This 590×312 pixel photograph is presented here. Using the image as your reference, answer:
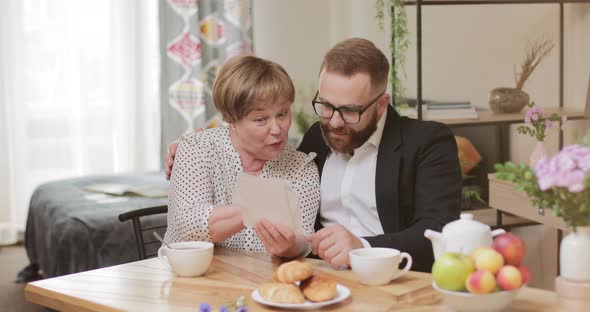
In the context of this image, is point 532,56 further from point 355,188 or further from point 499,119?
point 355,188

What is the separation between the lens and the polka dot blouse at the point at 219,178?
219 centimetres

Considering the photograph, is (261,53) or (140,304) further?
(261,53)

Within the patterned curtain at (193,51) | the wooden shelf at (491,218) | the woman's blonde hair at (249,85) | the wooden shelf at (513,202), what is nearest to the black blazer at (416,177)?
the woman's blonde hair at (249,85)

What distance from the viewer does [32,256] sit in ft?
14.2

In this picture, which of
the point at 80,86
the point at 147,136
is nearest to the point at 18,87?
the point at 80,86

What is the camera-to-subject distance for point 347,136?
2.23 metres

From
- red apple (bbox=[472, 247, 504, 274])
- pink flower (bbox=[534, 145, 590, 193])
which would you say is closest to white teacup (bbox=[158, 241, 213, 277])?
red apple (bbox=[472, 247, 504, 274])

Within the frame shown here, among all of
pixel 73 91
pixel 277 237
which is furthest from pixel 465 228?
pixel 73 91

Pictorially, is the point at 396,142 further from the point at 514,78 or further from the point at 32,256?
the point at 32,256

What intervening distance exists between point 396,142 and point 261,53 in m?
3.68

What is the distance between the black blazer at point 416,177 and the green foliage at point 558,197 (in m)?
0.65

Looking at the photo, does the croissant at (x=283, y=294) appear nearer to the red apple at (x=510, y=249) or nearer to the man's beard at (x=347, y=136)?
the red apple at (x=510, y=249)

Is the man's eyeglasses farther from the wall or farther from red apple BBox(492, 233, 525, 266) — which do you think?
the wall

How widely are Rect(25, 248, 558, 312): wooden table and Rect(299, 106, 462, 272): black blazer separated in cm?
34
